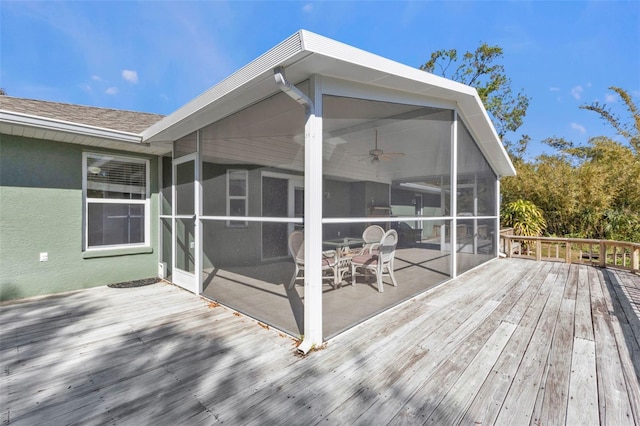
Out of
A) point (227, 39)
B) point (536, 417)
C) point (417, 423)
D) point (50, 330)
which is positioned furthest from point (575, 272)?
point (227, 39)

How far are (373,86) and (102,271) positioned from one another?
16.5ft

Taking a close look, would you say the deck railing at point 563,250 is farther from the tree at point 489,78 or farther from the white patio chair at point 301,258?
the tree at point 489,78

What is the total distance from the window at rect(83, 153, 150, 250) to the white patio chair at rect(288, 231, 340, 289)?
3.43 m

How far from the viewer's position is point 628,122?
12.0m

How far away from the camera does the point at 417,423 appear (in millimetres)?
1682

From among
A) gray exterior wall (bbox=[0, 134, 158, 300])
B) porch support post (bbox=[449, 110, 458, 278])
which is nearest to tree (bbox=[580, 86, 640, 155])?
porch support post (bbox=[449, 110, 458, 278])

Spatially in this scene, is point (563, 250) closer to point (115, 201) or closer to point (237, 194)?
point (237, 194)

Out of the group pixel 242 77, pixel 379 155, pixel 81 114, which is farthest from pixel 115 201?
pixel 379 155

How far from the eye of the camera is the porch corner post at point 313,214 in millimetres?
2590

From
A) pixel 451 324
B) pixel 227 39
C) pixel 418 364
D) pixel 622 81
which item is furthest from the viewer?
pixel 622 81

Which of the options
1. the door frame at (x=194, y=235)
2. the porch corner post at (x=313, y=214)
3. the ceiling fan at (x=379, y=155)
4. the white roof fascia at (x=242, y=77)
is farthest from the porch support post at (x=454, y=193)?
the door frame at (x=194, y=235)

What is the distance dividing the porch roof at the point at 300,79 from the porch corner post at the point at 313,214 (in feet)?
0.94

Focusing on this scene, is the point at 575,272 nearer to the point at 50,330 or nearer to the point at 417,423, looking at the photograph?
the point at 417,423

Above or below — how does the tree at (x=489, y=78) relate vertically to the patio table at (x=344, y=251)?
above
